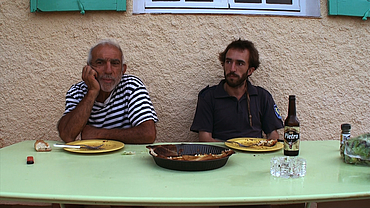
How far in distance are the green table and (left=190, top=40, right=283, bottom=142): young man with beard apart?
111 cm

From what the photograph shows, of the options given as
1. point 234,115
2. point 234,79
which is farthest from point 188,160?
point 234,79

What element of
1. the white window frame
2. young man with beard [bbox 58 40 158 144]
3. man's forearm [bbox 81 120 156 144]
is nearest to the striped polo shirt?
young man with beard [bbox 58 40 158 144]

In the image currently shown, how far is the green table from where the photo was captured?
1038mm

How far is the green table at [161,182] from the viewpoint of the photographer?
1.04 m

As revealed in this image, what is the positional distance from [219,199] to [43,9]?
273cm

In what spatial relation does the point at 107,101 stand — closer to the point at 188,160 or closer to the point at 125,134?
the point at 125,134

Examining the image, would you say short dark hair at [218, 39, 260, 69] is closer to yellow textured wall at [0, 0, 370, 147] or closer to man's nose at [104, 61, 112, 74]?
yellow textured wall at [0, 0, 370, 147]

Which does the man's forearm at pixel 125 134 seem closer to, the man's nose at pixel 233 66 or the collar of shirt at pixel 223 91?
the collar of shirt at pixel 223 91

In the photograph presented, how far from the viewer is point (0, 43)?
9.95 ft

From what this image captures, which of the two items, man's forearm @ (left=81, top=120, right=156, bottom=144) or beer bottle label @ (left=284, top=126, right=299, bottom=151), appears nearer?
beer bottle label @ (left=284, top=126, right=299, bottom=151)

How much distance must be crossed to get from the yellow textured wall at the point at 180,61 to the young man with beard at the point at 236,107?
0.27m

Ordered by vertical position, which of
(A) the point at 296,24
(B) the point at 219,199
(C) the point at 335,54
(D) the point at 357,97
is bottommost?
(B) the point at 219,199

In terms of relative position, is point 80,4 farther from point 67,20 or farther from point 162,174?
point 162,174

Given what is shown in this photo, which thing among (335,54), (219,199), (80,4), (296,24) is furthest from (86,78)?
(335,54)
